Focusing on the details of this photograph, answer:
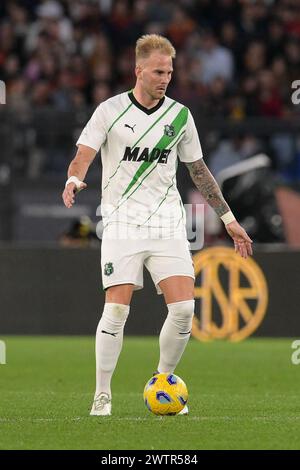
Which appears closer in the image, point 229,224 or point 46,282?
point 229,224

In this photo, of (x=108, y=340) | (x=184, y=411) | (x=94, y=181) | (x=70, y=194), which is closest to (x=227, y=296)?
(x=94, y=181)

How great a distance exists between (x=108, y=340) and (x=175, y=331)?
19.9 inches

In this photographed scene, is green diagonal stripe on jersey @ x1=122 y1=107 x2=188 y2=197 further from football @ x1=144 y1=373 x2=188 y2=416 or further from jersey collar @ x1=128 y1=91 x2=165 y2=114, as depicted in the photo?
football @ x1=144 y1=373 x2=188 y2=416

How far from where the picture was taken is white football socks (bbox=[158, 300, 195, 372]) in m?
9.08

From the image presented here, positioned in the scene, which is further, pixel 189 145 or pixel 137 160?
pixel 189 145

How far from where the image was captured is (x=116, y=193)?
9.16 m

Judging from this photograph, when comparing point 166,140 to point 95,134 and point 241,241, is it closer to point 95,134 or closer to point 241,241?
point 95,134

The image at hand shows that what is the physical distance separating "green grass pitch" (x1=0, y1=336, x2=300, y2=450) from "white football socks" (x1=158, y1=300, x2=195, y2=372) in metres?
0.41

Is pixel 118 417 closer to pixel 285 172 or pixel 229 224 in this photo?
pixel 229 224

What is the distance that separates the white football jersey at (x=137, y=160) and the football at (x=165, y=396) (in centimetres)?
101

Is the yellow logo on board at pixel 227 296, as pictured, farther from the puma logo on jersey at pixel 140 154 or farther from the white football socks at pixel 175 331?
the puma logo on jersey at pixel 140 154

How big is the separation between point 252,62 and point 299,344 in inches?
236

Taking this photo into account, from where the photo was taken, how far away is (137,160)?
911cm
